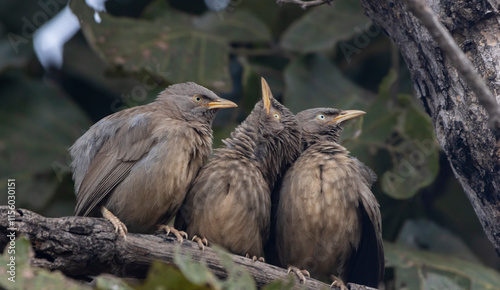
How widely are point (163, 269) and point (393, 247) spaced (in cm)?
400

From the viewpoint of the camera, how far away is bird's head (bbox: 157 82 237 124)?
4.99 meters

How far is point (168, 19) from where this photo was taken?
23.1 feet

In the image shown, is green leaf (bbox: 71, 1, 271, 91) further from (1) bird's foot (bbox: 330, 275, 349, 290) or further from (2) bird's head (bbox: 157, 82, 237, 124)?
(1) bird's foot (bbox: 330, 275, 349, 290)

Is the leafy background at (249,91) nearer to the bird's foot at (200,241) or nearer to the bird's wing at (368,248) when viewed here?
the bird's wing at (368,248)

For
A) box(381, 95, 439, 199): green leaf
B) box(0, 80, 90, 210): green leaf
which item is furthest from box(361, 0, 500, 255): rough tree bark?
box(0, 80, 90, 210): green leaf

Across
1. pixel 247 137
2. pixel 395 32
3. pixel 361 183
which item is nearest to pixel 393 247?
pixel 361 183

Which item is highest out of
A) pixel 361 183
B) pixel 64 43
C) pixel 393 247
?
pixel 64 43

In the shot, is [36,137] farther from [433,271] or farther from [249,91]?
[433,271]

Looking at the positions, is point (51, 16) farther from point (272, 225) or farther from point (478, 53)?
point (478, 53)

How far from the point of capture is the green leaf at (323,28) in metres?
6.95

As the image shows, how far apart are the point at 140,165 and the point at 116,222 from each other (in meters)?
0.58

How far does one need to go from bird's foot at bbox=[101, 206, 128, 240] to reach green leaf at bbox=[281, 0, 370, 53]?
3.23 meters

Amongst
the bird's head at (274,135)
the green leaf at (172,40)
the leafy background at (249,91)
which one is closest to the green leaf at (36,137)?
the leafy background at (249,91)

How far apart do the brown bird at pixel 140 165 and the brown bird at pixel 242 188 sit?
0.14 meters
